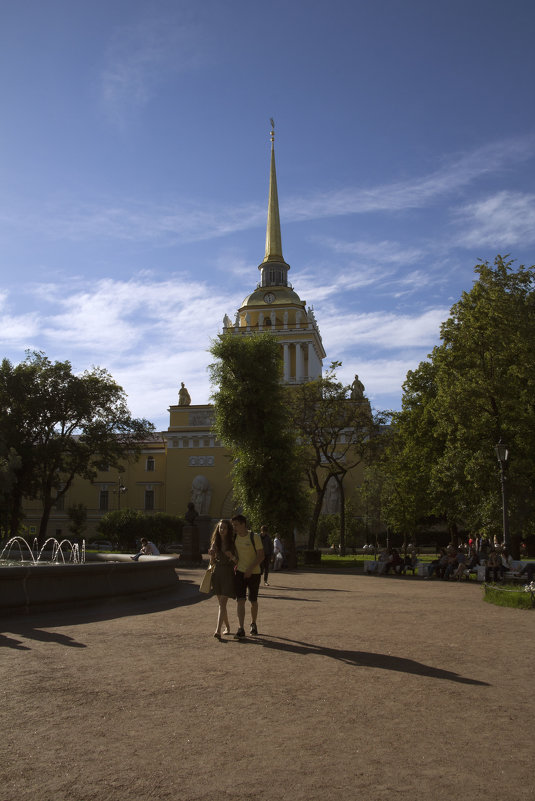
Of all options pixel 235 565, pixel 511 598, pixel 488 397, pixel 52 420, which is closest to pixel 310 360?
pixel 52 420

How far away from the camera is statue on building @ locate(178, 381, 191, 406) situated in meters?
79.2

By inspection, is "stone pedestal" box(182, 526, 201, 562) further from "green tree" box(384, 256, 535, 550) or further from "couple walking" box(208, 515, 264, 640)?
"couple walking" box(208, 515, 264, 640)

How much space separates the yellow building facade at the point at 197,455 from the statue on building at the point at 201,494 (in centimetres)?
9

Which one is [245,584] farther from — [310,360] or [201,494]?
[310,360]

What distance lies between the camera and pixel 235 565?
10906 millimetres

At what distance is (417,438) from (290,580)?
13408 mm

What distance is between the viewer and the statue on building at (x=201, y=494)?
70.6 metres

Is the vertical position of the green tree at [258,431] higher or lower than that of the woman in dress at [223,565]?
higher

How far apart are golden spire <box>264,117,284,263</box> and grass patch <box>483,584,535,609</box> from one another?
6718cm

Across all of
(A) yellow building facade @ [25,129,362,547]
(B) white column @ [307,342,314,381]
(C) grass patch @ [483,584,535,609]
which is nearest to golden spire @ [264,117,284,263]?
(A) yellow building facade @ [25,129,362,547]

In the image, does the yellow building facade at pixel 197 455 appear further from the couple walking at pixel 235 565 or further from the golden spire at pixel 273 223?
the couple walking at pixel 235 565

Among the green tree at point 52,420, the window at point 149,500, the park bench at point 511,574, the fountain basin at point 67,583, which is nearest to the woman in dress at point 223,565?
the fountain basin at point 67,583

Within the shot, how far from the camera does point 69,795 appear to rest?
14.5 feet

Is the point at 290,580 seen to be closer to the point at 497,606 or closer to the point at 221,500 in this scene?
the point at 497,606
